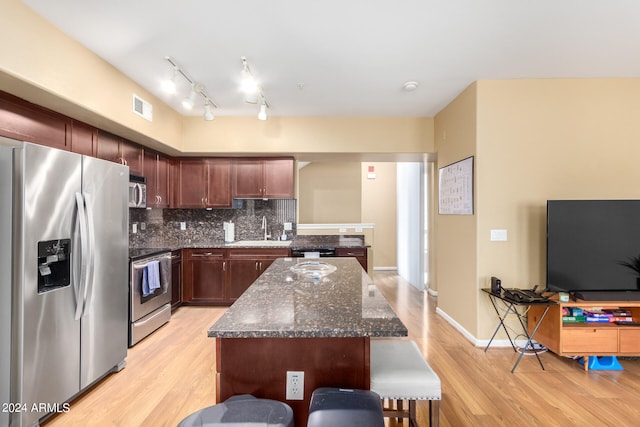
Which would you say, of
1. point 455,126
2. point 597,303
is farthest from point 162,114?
point 597,303

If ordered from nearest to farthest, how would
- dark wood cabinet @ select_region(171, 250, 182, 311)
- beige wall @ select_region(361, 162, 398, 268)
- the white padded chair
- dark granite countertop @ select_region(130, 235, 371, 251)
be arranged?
the white padded chair, dark wood cabinet @ select_region(171, 250, 182, 311), dark granite countertop @ select_region(130, 235, 371, 251), beige wall @ select_region(361, 162, 398, 268)

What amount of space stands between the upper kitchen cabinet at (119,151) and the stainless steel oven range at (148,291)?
1.01 m

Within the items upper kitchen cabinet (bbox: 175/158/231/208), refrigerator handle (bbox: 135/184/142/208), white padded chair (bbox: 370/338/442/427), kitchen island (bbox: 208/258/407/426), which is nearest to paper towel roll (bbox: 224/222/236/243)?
upper kitchen cabinet (bbox: 175/158/231/208)

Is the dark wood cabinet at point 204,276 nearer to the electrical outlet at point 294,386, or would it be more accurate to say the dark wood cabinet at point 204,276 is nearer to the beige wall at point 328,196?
the beige wall at point 328,196

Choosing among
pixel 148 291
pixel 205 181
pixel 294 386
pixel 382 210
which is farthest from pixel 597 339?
pixel 382 210

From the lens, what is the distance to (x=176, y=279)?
388 cm

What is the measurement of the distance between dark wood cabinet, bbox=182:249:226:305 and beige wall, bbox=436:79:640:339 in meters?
3.17

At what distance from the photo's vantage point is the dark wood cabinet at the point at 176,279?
12.4 feet

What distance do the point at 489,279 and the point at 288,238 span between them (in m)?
2.77

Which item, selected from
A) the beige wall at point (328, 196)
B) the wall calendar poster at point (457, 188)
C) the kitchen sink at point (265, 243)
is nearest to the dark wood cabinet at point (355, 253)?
the kitchen sink at point (265, 243)

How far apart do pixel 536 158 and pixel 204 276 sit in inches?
165

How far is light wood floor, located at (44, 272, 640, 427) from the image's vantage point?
1865 millimetres

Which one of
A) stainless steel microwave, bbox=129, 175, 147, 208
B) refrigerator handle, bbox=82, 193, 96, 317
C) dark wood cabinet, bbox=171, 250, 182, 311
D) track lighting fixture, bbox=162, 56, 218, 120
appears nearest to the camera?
refrigerator handle, bbox=82, 193, 96, 317

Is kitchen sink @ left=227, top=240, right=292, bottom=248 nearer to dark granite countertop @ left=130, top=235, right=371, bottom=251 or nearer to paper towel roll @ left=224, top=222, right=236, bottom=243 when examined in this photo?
dark granite countertop @ left=130, top=235, right=371, bottom=251
